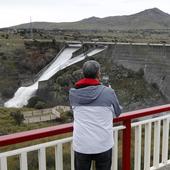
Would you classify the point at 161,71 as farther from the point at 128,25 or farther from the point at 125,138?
the point at 128,25

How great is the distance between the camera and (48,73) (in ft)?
159

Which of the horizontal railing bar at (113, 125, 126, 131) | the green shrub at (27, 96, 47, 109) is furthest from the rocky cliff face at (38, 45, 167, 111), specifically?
the horizontal railing bar at (113, 125, 126, 131)

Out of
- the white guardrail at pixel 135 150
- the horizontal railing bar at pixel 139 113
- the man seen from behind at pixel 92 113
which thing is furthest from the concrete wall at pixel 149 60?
the man seen from behind at pixel 92 113

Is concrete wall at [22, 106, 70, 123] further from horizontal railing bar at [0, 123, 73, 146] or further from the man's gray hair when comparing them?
the man's gray hair

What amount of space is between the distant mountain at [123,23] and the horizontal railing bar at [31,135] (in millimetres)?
160387

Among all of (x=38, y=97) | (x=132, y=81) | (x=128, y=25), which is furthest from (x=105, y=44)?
(x=128, y=25)

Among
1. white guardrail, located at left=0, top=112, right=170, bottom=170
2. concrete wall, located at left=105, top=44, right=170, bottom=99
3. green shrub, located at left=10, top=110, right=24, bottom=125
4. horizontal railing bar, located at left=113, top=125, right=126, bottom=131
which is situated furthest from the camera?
concrete wall, located at left=105, top=44, right=170, bottom=99

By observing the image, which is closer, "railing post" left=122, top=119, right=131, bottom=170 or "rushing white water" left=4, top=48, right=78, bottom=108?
"railing post" left=122, top=119, right=131, bottom=170

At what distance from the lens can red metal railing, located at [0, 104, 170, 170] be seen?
2.79 metres

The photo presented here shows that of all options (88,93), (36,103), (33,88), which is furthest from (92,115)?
(33,88)

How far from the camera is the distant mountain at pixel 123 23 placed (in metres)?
165

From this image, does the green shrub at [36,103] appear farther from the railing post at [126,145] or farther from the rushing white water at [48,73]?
the railing post at [126,145]

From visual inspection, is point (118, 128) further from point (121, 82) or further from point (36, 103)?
point (121, 82)

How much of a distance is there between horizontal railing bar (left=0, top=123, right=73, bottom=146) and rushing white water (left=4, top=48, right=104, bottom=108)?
37.2 metres
